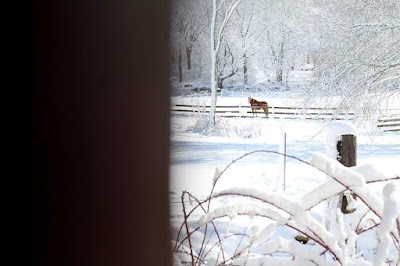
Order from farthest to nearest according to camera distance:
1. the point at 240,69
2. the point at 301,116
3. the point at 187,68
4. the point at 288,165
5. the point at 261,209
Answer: the point at 240,69 → the point at 301,116 → the point at 187,68 → the point at 288,165 → the point at 261,209

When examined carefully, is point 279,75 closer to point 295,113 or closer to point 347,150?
point 295,113

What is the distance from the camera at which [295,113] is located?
3713 mm

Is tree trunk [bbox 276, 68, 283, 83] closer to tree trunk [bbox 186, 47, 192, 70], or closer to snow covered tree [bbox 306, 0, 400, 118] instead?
snow covered tree [bbox 306, 0, 400, 118]

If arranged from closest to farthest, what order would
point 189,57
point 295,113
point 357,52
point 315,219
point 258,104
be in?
point 315,219 → point 357,52 → point 189,57 → point 295,113 → point 258,104

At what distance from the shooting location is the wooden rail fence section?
3377 millimetres

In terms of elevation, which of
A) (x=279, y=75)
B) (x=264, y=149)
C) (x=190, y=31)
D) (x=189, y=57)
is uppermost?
(x=190, y=31)

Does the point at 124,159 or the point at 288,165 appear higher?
the point at 124,159

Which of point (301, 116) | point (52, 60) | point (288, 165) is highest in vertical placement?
point (52, 60)

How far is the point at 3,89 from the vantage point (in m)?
0.39

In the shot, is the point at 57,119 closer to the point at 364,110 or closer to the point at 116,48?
the point at 116,48

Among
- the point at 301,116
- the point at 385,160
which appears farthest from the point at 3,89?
the point at 301,116

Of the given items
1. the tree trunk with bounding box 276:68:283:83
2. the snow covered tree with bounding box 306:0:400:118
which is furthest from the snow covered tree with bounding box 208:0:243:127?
the snow covered tree with bounding box 306:0:400:118

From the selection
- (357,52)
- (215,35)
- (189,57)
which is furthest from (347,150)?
(215,35)

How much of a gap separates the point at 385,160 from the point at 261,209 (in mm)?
3058
